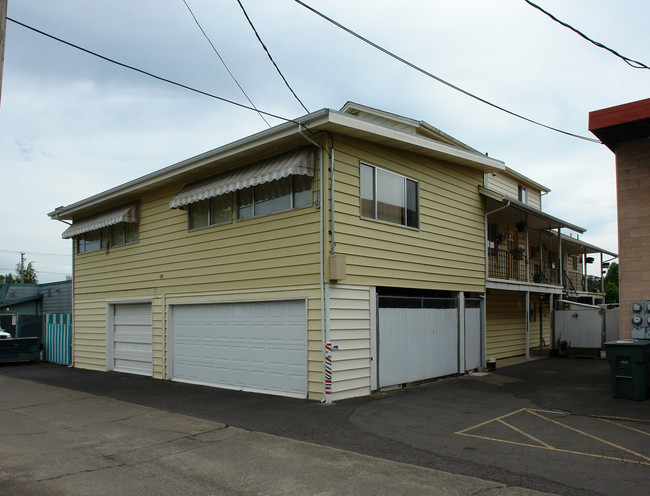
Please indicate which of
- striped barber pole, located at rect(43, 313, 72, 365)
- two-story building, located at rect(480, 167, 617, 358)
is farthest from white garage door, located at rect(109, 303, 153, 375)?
two-story building, located at rect(480, 167, 617, 358)

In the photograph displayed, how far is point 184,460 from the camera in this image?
6.41 m

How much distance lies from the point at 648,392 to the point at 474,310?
Result: 5.12m

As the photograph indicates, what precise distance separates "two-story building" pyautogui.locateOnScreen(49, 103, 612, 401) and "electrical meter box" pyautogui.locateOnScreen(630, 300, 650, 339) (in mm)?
4224

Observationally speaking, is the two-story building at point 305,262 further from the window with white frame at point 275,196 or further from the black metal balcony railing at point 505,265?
the black metal balcony railing at point 505,265

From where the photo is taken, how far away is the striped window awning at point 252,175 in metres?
10.3

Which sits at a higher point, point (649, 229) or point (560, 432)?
point (649, 229)

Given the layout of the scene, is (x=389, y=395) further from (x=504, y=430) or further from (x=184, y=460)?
(x=184, y=460)

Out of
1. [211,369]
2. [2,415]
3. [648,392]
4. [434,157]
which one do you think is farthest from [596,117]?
[2,415]

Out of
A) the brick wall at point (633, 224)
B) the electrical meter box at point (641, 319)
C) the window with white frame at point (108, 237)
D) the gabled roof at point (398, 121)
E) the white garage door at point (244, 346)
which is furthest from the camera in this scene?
the window with white frame at point (108, 237)

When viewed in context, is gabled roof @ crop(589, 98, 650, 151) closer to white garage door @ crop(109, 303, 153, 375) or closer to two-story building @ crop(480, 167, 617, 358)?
two-story building @ crop(480, 167, 617, 358)

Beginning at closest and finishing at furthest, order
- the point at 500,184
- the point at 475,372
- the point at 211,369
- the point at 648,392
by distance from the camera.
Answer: the point at 648,392 → the point at 211,369 → the point at 475,372 → the point at 500,184

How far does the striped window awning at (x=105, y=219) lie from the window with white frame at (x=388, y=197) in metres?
7.60

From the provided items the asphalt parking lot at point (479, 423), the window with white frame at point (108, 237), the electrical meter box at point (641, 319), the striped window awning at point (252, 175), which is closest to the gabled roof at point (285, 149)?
the striped window awning at point (252, 175)

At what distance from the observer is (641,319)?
10.8 m
